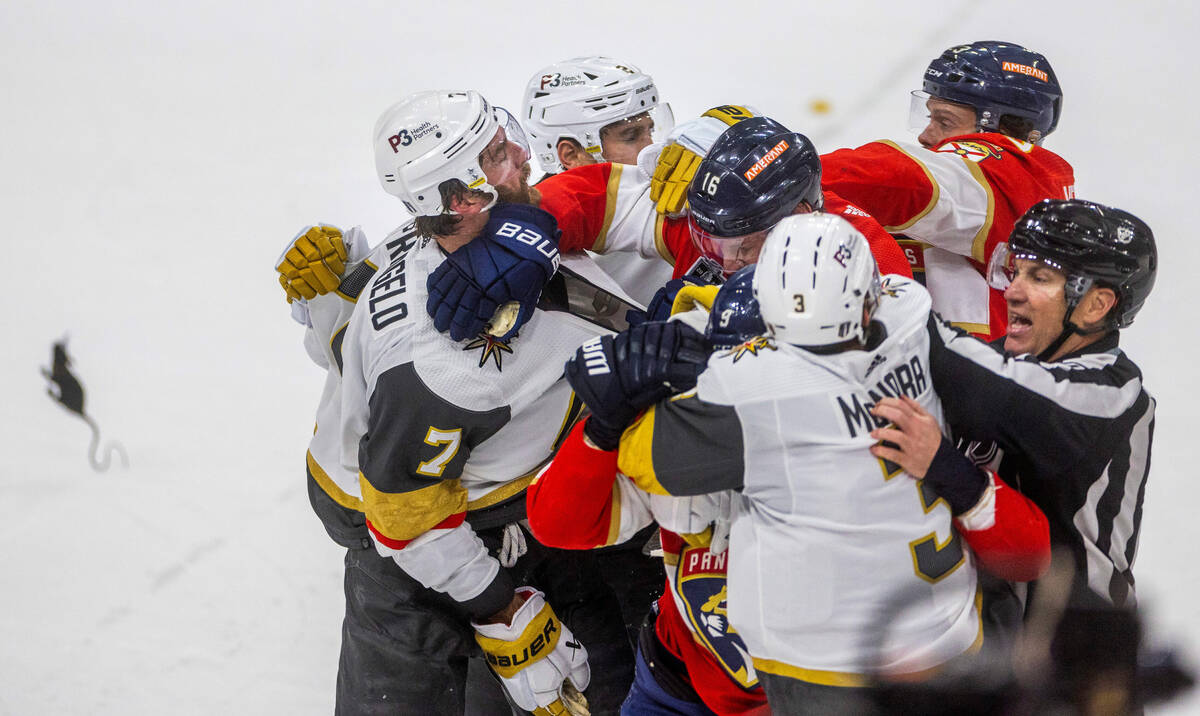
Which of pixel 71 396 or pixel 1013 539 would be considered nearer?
pixel 1013 539

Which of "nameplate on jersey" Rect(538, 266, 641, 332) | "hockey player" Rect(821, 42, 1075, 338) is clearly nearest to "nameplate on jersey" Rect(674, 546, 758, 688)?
"nameplate on jersey" Rect(538, 266, 641, 332)

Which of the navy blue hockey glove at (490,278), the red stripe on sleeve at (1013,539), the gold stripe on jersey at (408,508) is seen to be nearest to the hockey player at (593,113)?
the navy blue hockey glove at (490,278)

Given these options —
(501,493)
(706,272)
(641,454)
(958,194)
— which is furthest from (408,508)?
(958,194)

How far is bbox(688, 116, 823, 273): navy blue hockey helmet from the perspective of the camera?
7.94 feet

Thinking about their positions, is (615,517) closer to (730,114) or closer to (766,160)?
(766,160)

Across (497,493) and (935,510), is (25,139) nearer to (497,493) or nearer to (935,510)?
(497,493)

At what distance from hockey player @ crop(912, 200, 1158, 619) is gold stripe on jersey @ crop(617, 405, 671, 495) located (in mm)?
558

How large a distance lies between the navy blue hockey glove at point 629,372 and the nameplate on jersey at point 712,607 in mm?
401

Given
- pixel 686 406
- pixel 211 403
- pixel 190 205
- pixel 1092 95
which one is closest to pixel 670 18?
pixel 1092 95

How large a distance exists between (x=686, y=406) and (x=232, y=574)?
101 inches

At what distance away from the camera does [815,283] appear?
5.90ft

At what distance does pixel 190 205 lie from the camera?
521cm

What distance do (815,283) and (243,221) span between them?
12.9 feet

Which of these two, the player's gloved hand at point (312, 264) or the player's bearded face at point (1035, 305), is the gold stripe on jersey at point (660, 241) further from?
the player's bearded face at point (1035, 305)
